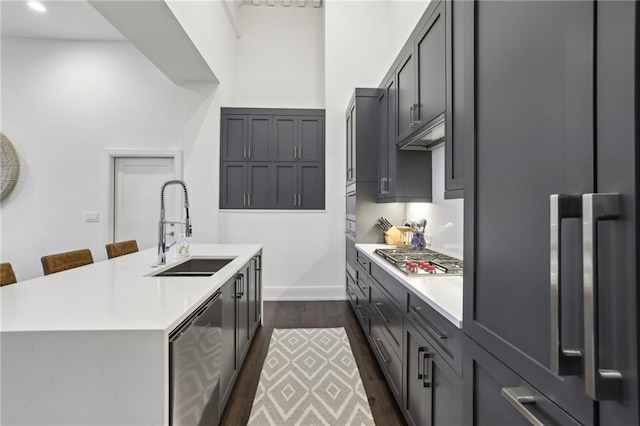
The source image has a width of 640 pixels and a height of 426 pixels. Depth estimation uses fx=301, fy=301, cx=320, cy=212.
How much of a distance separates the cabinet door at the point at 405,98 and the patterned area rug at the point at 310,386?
75.7 inches

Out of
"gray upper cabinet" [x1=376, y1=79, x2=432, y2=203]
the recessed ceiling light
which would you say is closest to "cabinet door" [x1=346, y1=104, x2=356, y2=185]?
"gray upper cabinet" [x1=376, y1=79, x2=432, y2=203]

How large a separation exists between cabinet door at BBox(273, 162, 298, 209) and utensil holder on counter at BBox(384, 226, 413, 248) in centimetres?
165

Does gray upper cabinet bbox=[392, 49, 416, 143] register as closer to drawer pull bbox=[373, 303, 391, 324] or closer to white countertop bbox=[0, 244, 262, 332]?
drawer pull bbox=[373, 303, 391, 324]

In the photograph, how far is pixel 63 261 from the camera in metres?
2.21

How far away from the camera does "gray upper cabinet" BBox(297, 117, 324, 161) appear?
437cm

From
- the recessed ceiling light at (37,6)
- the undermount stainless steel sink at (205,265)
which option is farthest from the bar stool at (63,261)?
the recessed ceiling light at (37,6)

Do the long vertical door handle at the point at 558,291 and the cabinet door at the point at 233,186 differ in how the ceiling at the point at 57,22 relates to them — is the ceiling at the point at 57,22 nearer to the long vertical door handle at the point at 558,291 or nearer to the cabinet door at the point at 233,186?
the cabinet door at the point at 233,186

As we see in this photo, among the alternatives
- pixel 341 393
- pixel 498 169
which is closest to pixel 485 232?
pixel 498 169

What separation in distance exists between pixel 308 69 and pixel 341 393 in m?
4.44

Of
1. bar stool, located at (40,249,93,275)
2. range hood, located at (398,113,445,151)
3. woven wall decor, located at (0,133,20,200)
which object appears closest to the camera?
range hood, located at (398,113,445,151)

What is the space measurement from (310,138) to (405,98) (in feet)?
6.90

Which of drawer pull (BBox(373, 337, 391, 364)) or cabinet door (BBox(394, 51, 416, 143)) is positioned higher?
cabinet door (BBox(394, 51, 416, 143))

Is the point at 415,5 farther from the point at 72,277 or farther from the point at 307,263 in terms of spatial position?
the point at 72,277

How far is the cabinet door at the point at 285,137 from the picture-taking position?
14.2 feet
